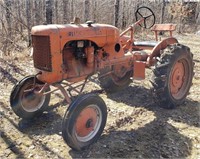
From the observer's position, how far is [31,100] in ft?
12.9

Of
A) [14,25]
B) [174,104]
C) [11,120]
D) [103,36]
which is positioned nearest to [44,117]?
[11,120]

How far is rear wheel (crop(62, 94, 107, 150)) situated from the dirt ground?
0.43ft

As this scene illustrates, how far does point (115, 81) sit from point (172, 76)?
1079mm

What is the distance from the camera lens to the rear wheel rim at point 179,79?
4473mm

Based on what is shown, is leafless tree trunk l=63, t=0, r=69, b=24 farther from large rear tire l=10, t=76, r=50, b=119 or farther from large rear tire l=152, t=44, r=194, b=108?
large rear tire l=10, t=76, r=50, b=119

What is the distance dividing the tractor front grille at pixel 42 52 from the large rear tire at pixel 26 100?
440 millimetres

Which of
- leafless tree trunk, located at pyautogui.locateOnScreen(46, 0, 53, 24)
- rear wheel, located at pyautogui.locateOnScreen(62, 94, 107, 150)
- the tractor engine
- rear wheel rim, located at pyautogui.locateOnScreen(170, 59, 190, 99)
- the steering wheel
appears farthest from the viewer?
leafless tree trunk, located at pyautogui.locateOnScreen(46, 0, 53, 24)

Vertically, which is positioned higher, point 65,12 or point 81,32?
point 65,12

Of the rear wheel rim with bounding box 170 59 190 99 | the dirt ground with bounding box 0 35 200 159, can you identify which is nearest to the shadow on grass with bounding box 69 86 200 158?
the dirt ground with bounding box 0 35 200 159

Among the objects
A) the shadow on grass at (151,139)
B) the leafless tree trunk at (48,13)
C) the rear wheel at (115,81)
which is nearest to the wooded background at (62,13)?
the leafless tree trunk at (48,13)

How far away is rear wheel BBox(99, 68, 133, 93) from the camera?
16.1ft

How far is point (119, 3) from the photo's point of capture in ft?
43.7

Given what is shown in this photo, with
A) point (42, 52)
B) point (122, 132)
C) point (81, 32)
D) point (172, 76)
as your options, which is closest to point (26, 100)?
point (42, 52)

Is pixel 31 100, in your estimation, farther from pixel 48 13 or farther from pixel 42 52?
pixel 48 13
